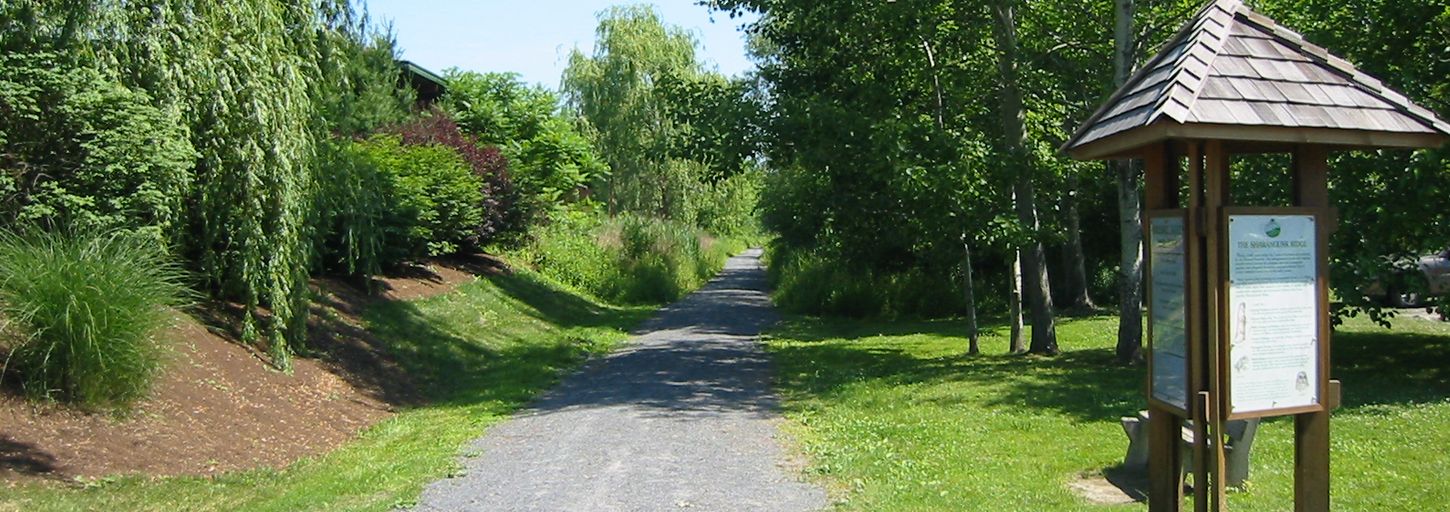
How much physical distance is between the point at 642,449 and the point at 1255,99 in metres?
6.01

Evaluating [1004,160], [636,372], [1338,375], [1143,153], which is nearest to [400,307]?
[636,372]

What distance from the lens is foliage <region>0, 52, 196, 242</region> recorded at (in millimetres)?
9773

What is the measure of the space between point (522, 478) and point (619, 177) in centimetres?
3055

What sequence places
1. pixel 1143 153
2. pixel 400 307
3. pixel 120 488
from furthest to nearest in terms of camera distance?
pixel 400 307, pixel 120 488, pixel 1143 153

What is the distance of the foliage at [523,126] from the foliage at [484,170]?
204 cm

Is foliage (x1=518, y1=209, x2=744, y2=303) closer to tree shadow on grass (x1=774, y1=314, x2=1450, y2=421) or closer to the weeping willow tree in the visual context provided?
tree shadow on grass (x1=774, y1=314, x2=1450, y2=421)

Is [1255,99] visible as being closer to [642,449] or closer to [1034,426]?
[1034,426]

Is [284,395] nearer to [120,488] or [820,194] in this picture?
[120,488]

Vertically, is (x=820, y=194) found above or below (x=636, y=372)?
above

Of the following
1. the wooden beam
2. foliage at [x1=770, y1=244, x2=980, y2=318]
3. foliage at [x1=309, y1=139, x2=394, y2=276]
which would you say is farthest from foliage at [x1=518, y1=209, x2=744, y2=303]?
the wooden beam

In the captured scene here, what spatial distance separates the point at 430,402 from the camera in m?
13.9

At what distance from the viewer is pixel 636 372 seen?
52.7 feet

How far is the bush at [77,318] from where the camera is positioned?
348 inches

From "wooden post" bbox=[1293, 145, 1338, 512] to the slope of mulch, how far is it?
7.27 meters
